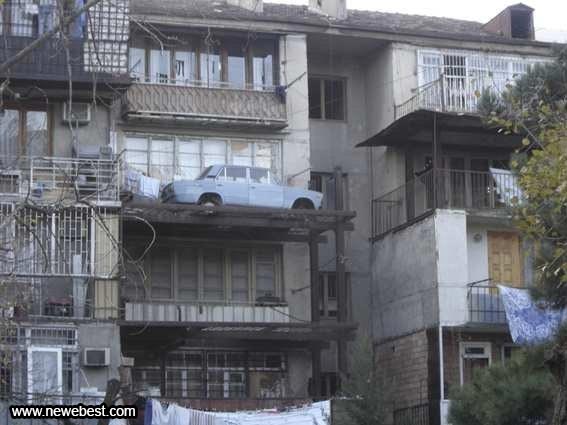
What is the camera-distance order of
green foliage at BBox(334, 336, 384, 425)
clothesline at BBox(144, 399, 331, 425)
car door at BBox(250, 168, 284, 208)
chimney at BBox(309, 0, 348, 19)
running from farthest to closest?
chimney at BBox(309, 0, 348, 19) < car door at BBox(250, 168, 284, 208) < green foliage at BBox(334, 336, 384, 425) < clothesline at BBox(144, 399, 331, 425)

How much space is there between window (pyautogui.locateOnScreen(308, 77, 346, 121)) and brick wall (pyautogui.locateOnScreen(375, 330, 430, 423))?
6593 millimetres

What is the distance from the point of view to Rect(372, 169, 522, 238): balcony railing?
1419 inches

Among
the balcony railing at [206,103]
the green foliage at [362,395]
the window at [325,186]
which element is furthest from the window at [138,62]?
the green foliage at [362,395]

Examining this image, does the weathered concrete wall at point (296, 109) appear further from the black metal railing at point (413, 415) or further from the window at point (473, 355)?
the black metal railing at point (413, 415)

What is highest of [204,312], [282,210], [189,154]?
[189,154]

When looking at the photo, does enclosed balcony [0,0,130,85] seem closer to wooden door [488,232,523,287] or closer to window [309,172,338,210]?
window [309,172,338,210]

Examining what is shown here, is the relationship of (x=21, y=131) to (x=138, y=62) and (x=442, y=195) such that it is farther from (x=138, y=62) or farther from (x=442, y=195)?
(x=442, y=195)

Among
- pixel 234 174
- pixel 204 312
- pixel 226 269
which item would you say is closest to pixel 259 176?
pixel 234 174

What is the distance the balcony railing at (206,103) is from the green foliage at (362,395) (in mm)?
7138

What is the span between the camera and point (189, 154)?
36.2 m

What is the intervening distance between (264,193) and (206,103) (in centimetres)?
302

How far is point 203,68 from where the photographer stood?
3669 centimetres

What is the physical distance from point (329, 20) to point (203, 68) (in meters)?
3.79

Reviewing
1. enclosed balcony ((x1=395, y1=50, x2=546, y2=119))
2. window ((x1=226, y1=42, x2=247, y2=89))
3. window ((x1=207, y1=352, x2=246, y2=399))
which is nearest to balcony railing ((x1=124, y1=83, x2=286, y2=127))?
window ((x1=226, y1=42, x2=247, y2=89))
